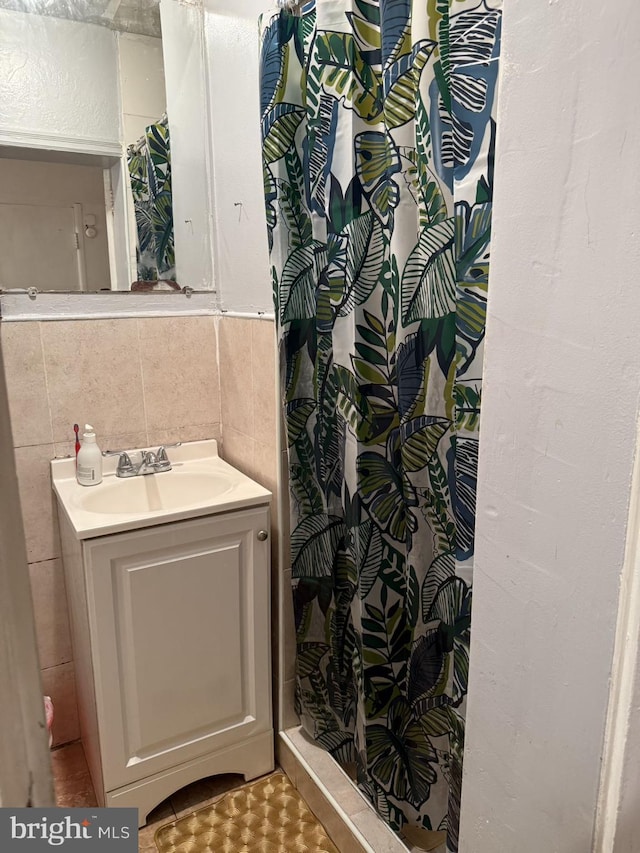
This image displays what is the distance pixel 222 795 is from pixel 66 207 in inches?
68.1

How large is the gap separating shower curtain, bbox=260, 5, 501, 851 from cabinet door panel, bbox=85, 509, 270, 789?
6.7 inches

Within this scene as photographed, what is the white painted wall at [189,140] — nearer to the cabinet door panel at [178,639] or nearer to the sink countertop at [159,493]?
the sink countertop at [159,493]

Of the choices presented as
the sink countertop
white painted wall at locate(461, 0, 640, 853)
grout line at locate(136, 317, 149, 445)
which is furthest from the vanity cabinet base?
white painted wall at locate(461, 0, 640, 853)

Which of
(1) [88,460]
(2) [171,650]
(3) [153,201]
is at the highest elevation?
(3) [153,201]

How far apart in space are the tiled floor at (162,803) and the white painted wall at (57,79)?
1.80 m

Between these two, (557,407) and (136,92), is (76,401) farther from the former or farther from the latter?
(557,407)

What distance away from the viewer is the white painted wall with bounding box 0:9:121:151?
5.15ft

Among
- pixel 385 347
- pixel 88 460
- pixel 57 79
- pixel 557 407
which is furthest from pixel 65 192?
pixel 557 407

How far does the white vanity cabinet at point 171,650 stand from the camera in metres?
1.47

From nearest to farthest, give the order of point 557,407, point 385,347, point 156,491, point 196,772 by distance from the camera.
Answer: point 557,407
point 385,347
point 196,772
point 156,491

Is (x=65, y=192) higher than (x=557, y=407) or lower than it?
higher

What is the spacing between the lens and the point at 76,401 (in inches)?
69.0

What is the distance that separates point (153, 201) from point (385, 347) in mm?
1024

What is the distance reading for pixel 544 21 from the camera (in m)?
0.53
